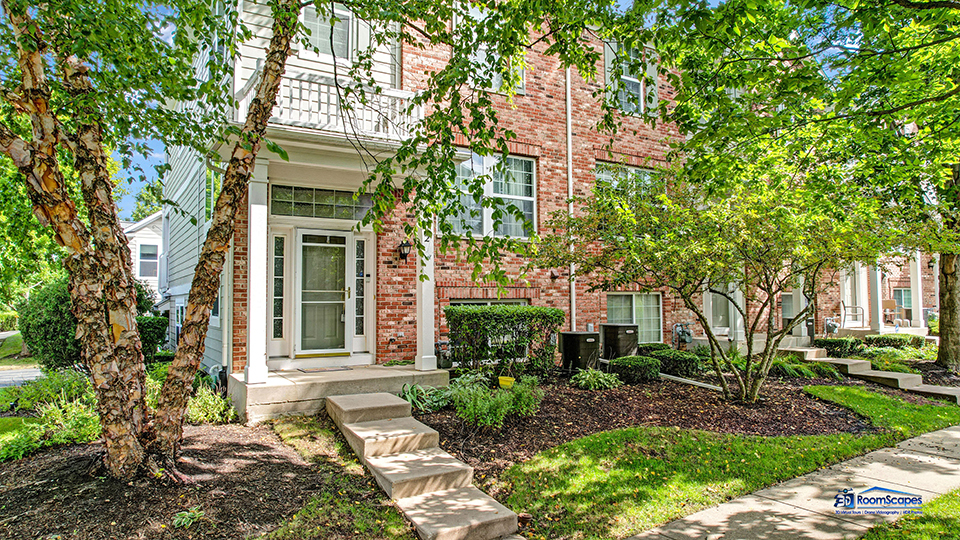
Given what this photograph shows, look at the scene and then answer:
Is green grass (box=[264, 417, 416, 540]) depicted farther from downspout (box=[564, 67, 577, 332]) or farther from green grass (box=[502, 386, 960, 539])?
downspout (box=[564, 67, 577, 332])

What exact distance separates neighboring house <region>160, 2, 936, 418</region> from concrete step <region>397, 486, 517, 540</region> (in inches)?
119

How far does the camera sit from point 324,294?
7715 mm

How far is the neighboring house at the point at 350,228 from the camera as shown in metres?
6.45

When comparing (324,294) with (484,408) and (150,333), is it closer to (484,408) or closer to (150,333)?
(484,408)

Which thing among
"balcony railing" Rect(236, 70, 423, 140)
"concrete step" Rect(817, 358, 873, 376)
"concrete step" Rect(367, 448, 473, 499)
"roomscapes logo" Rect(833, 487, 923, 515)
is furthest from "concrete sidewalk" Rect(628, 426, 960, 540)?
"balcony railing" Rect(236, 70, 423, 140)

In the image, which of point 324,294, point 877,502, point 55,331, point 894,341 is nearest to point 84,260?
point 324,294

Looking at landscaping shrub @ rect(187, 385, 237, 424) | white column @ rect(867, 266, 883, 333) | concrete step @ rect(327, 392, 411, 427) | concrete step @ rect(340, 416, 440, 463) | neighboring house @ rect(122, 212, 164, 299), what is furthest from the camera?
neighboring house @ rect(122, 212, 164, 299)

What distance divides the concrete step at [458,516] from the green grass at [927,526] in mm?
2548

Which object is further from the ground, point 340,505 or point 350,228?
point 350,228

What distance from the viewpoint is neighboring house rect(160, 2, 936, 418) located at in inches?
254

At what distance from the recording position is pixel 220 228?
3.95 m

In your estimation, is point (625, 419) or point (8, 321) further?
point (8, 321)

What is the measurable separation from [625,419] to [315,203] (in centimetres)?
532

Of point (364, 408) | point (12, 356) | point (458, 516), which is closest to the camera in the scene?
point (458, 516)
